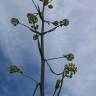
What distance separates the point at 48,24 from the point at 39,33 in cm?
111

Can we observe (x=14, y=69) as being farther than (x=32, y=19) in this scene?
No

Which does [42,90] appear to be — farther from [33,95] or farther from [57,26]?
[57,26]

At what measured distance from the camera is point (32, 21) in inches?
563

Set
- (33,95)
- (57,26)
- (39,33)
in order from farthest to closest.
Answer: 1. (57,26)
2. (39,33)
3. (33,95)

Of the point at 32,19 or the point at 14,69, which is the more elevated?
the point at 32,19

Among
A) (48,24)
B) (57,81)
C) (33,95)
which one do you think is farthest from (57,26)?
(33,95)

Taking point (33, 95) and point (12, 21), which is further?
point (12, 21)

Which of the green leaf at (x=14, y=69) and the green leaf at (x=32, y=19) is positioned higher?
the green leaf at (x=32, y=19)

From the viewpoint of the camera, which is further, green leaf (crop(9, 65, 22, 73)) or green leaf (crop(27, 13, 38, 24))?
green leaf (crop(27, 13, 38, 24))

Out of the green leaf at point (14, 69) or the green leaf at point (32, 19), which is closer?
the green leaf at point (14, 69)

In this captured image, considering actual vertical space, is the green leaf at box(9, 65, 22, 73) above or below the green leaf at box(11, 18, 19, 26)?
below

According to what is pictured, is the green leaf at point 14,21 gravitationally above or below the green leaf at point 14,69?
above

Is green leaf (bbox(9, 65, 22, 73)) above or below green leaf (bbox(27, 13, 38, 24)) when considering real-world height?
below

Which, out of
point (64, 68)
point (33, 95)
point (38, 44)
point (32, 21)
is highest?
point (32, 21)
